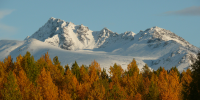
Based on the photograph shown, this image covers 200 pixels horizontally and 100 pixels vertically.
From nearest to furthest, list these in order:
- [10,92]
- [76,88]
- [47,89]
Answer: [10,92], [47,89], [76,88]

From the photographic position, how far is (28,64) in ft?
241

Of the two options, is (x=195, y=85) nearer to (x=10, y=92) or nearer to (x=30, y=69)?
(x=10, y=92)

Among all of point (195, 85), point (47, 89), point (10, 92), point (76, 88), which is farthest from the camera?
point (76, 88)

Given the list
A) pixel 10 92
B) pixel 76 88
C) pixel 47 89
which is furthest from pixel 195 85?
pixel 76 88

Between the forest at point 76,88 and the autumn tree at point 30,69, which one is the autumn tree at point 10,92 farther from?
the autumn tree at point 30,69

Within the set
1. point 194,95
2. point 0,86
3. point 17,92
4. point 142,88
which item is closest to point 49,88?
point 17,92

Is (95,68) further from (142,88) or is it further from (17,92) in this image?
(17,92)

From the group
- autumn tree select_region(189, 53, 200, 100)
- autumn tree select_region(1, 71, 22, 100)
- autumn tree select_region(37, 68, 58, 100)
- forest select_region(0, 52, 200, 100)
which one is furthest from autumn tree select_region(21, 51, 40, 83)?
autumn tree select_region(189, 53, 200, 100)

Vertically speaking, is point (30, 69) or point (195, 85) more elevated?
Answer: point (195, 85)

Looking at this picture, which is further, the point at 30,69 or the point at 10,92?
the point at 30,69

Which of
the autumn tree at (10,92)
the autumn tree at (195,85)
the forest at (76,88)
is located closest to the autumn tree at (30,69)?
the forest at (76,88)

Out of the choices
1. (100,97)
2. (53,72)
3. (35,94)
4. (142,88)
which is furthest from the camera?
(53,72)

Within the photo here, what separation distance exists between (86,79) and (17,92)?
31.1 meters

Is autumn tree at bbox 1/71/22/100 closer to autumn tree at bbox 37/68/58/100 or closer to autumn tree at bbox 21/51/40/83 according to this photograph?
autumn tree at bbox 37/68/58/100
